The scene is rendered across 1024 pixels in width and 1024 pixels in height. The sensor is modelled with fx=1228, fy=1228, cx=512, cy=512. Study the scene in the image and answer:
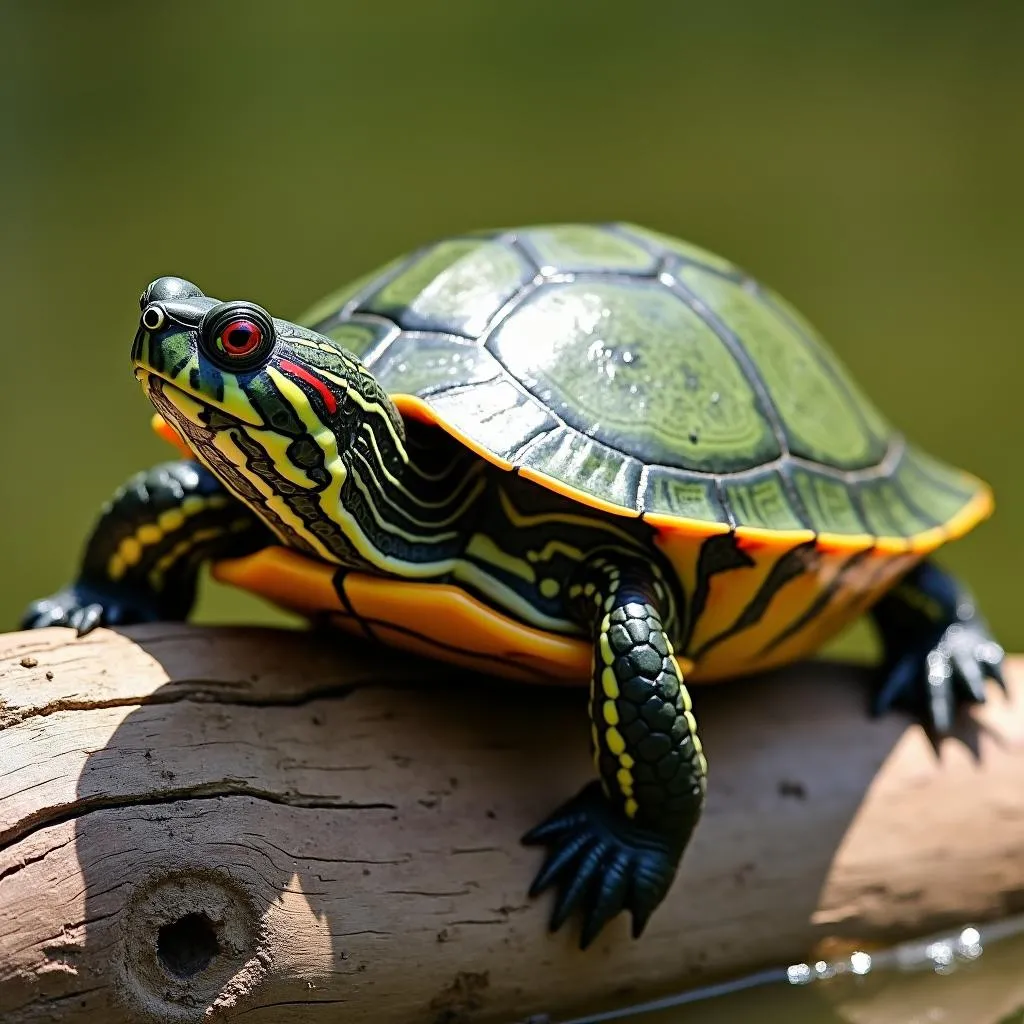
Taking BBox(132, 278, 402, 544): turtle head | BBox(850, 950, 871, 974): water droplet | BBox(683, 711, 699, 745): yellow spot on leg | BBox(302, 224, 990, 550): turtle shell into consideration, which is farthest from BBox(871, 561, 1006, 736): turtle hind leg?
BBox(132, 278, 402, 544): turtle head

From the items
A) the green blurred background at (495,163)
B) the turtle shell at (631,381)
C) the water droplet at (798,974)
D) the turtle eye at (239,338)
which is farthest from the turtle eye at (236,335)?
the green blurred background at (495,163)

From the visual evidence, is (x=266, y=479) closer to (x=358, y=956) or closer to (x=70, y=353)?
(x=358, y=956)

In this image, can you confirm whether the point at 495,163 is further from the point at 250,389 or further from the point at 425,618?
the point at 250,389

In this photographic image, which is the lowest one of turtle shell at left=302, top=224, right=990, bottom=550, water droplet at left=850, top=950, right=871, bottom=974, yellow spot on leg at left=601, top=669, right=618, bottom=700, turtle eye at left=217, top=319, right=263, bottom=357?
water droplet at left=850, top=950, right=871, bottom=974

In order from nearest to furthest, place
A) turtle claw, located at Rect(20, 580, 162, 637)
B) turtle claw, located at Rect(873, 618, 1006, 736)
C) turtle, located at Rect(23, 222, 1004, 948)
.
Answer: turtle, located at Rect(23, 222, 1004, 948)
turtle claw, located at Rect(20, 580, 162, 637)
turtle claw, located at Rect(873, 618, 1006, 736)

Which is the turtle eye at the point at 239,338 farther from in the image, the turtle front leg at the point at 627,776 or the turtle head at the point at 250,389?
the turtle front leg at the point at 627,776

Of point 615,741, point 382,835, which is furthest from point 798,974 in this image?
point 382,835

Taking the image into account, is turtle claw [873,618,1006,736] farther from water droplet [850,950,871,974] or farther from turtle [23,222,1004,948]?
water droplet [850,950,871,974]
